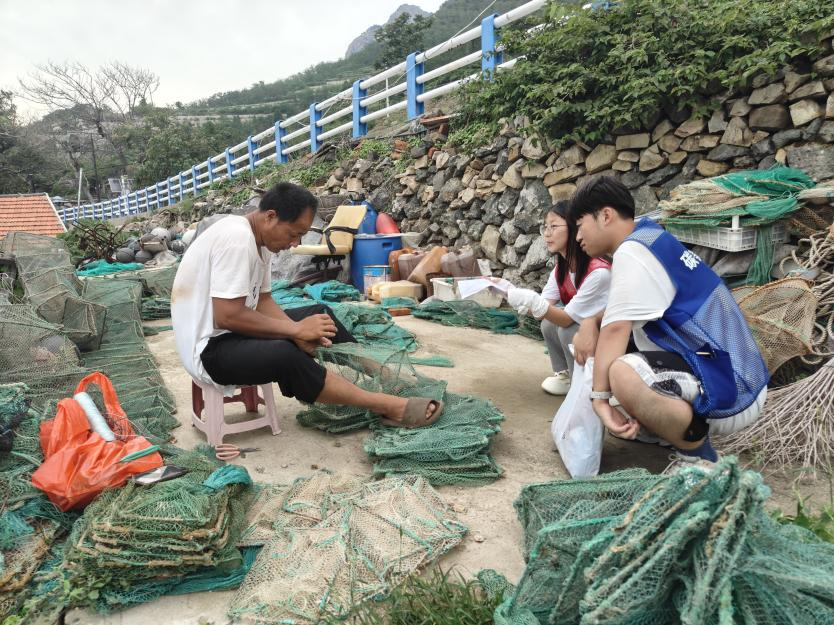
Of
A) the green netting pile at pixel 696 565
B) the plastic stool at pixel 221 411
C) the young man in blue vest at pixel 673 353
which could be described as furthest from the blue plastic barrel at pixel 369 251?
the green netting pile at pixel 696 565

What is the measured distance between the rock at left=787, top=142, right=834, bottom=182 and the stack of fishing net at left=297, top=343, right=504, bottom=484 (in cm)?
295

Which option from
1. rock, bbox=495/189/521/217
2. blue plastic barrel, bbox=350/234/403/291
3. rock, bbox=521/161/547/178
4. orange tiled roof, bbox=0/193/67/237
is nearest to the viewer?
rock, bbox=521/161/547/178

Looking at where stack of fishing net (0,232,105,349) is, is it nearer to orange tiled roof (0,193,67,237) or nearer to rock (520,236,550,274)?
rock (520,236,550,274)

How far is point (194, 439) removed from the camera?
3.27 m

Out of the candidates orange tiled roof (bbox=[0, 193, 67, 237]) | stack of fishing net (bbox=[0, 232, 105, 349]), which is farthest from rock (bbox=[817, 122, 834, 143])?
orange tiled roof (bbox=[0, 193, 67, 237])

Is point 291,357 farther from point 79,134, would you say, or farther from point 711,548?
point 79,134

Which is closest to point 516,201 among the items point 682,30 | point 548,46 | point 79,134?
point 548,46

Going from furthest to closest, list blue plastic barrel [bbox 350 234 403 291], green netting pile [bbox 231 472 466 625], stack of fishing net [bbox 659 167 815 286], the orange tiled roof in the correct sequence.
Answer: the orange tiled roof, blue plastic barrel [bbox 350 234 403 291], stack of fishing net [bbox 659 167 815 286], green netting pile [bbox 231 472 466 625]

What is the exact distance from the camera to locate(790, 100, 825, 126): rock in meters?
4.08

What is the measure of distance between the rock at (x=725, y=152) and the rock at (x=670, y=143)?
0.30 metres

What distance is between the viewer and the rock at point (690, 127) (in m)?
4.77

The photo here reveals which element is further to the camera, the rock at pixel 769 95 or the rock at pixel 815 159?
the rock at pixel 769 95

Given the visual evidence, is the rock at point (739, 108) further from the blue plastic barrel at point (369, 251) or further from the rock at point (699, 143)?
the blue plastic barrel at point (369, 251)

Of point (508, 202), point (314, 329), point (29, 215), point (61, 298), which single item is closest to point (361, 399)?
point (314, 329)
